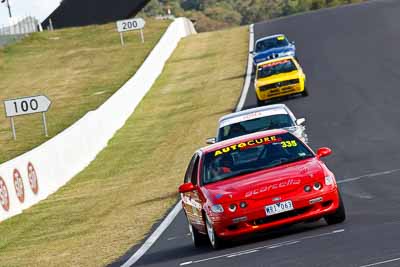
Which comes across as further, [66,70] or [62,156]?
[66,70]

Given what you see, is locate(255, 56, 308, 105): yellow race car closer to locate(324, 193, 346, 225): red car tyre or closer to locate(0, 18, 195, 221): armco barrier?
locate(0, 18, 195, 221): armco barrier

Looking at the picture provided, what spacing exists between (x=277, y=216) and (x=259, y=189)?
0.40 m

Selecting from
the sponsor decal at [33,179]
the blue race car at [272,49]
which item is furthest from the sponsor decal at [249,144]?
the blue race car at [272,49]

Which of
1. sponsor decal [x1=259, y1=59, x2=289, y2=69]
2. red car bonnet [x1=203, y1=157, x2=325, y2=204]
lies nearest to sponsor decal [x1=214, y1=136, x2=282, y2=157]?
red car bonnet [x1=203, y1=157, x2=325, y2=204]

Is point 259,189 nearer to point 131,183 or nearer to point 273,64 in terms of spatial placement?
point 131,183

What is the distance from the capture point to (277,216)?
46.2 ft

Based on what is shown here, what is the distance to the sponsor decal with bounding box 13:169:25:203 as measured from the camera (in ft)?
79.3

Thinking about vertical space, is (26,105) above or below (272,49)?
below

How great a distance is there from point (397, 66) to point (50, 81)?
77.2 feet

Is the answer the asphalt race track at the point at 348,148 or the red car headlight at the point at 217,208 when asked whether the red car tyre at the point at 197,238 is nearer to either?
the asphalt race track at the point at 348,148

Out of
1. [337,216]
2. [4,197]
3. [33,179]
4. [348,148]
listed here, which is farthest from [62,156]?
[337,216]

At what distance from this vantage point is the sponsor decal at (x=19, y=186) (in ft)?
79.3

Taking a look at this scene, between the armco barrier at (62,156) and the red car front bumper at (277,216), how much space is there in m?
9.73

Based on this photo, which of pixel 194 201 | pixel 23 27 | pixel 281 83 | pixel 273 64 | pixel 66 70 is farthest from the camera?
pixel 23 27
